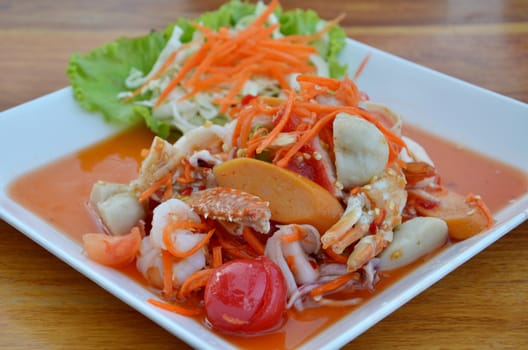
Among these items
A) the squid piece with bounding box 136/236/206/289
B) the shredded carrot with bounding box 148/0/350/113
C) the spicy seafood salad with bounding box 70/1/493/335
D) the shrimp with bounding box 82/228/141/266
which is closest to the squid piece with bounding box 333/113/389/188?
the spicy seafood salad with bounding box 70/1/493/335

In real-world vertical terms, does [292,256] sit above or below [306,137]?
below

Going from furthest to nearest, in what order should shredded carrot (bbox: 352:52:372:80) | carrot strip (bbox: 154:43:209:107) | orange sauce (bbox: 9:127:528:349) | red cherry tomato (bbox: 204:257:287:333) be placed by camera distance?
shredded carrot (bbox: 352:52:372:80), carrot strip (bbox: 154:43:209:107), orange sauce (bbox: 9:127:528:349), red cherry tomato (bbox: 204:257:287:333)

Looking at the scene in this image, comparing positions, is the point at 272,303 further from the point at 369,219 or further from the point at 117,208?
the point at 117,208

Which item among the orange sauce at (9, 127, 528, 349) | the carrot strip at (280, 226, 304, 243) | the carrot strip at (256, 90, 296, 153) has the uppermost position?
the carrot strip at (256, 90, 296, 153)

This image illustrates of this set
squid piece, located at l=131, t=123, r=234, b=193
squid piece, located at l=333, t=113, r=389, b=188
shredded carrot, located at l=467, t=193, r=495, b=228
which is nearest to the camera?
squid piece, located at l=333, t=113, r=389, b=188

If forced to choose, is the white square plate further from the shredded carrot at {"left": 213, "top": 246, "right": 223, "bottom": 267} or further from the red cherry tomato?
the shredded carrot at {"left": 213, "top": 246, "right": 223, "bottom": 267}

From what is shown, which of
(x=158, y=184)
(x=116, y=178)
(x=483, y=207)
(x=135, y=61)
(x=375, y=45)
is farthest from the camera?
(x=375, y=45)

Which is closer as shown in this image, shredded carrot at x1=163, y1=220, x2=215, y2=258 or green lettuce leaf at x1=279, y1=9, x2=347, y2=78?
shredded carrot at x1=163, y1=220, x2=215, y2=258

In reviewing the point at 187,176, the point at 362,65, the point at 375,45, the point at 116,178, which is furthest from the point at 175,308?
the point at 375,45
